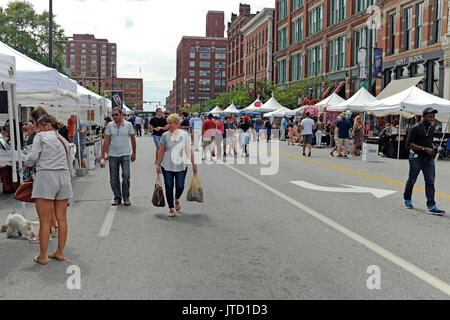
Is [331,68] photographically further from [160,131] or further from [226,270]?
[226,270]

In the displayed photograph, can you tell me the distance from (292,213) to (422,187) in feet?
17.0

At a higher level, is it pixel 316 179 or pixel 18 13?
pixel 18 13

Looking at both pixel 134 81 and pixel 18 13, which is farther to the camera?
pixel 134 81

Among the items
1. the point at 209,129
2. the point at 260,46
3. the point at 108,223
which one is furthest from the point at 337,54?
the point at 108,223

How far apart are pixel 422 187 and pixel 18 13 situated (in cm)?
6524

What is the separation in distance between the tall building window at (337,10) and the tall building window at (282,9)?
15653mm

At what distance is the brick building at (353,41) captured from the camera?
98.8 ft

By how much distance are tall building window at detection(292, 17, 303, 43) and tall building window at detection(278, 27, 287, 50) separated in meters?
3.42

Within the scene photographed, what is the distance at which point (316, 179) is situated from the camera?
13148 millimetres

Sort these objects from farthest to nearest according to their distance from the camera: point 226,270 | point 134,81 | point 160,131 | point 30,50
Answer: point 134,81 < point 30,50 < point 160,131 < point 226,270

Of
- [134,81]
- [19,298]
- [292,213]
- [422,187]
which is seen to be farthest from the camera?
[134,81]

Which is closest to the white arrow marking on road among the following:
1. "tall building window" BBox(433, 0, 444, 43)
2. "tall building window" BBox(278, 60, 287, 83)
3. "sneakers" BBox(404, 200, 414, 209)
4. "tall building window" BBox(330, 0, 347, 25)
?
"sneakers" BBox(404, 200, 414, 209)
